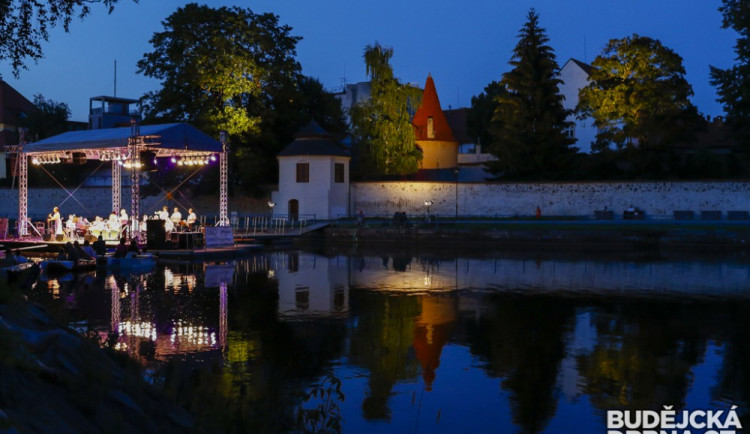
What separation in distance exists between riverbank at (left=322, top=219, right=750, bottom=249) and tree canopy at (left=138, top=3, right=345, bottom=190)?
10.9 meters

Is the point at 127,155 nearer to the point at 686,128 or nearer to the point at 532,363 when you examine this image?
the point at 532,363

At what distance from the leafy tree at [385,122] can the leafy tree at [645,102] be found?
12084mm

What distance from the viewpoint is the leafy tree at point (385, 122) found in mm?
47594

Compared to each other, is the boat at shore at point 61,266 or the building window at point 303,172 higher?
the building window at point 303,172

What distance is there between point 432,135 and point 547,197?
14912 millimetres

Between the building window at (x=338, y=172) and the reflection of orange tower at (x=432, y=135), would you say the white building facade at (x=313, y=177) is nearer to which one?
the building window at (x=338, y=172)

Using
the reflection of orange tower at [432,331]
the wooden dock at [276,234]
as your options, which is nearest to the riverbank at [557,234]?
the wooden dock at [276,234]

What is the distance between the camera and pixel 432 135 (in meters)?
57.3

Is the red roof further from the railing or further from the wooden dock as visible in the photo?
the wooden dock

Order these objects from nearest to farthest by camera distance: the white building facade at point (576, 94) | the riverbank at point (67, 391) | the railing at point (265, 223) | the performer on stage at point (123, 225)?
the riverbank at point (67, 391)
the performer on stage at point (123, 225)
the railing at point (265, 223)
the white building facade at point (576, 94)

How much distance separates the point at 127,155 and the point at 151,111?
70.0 ft

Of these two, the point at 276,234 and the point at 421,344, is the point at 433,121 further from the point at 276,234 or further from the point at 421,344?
the point at 421,344

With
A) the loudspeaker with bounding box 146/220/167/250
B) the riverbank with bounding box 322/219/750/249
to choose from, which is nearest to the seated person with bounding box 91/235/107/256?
the loudspeaker with bounding box 146/220/167/250

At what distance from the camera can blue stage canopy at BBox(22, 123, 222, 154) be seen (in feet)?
86.4
